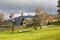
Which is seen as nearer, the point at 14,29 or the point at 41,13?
the point at 14,29

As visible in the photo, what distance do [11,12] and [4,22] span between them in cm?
188

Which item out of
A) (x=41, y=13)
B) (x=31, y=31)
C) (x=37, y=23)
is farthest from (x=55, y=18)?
(x=31, y=31)

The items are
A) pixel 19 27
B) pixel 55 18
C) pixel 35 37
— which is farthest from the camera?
pixel 55 18

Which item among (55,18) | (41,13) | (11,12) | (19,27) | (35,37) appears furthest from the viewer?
(55,18)

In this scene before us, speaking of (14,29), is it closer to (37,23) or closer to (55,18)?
(37,23)

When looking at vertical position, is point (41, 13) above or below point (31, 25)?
above

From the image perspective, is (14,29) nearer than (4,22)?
Yes

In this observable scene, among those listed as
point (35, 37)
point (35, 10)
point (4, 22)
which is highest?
point (35, 10)

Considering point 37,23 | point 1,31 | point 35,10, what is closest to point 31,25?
point 37,23

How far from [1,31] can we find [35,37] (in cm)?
352

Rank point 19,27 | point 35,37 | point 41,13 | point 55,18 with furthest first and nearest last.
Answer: point 55,18 < point 41,13 < point 19,27 < point 35,37

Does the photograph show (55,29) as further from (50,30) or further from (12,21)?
(12,21)

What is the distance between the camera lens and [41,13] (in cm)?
1348

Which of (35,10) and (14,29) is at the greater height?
(35,10)
